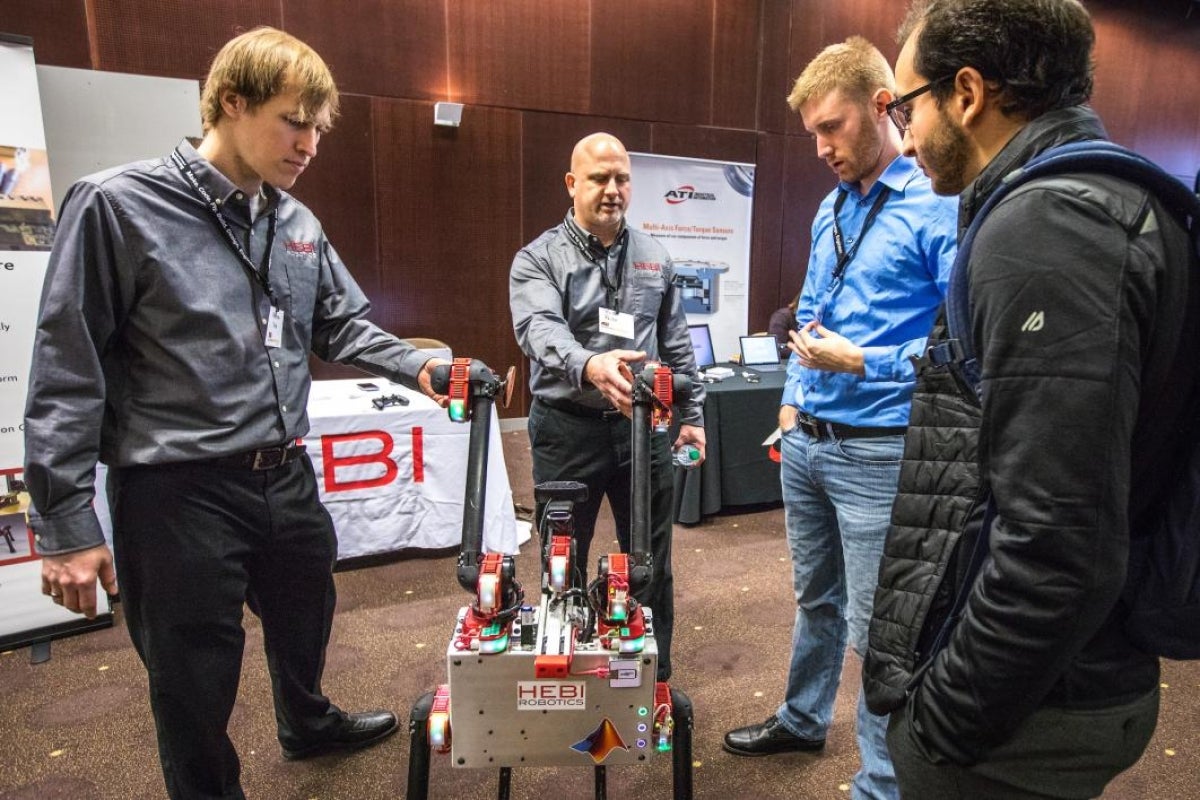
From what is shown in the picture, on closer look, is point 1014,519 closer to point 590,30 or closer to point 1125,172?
point 1125,172

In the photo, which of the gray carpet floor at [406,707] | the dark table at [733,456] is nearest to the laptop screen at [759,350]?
the dark table at [733,456]

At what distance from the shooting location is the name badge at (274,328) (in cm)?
147

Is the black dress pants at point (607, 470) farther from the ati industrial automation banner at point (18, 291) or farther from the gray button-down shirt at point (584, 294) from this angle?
the ati industrial automation banner at point (18, 291)

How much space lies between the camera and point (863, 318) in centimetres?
150

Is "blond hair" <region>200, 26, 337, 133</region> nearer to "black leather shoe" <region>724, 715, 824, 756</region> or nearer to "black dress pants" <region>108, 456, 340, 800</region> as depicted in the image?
"black dress pants" <region>108, 456, 340, 800</region>

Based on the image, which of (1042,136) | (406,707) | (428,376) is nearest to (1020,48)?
(1042,136)

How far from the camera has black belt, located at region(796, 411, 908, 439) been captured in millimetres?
1471

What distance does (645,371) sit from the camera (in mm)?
1417

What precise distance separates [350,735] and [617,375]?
1210mm

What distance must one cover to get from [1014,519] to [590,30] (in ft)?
16.6

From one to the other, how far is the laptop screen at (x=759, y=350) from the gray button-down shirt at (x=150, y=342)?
341 centimetres

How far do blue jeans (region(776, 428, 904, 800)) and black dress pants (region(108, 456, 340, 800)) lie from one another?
3.58 feet

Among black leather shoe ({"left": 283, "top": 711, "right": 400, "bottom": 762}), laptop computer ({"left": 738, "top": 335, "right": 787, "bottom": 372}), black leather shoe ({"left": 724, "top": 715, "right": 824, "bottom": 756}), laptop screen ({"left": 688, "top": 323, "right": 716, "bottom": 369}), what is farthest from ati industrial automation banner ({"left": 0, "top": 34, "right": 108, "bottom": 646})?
laptop computer ({"left": 738, "top": 335, "right": 787, "bottom": 372})

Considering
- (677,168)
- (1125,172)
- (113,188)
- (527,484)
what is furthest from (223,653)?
(677,168)
